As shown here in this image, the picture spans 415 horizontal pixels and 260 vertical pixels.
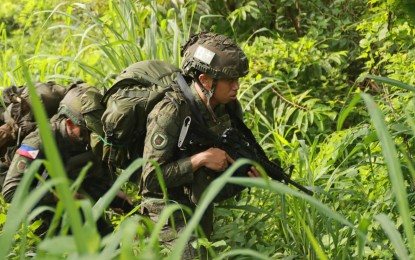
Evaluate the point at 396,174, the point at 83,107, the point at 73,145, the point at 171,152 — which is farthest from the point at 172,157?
the point at 396,174

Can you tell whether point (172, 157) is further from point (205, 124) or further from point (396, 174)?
point (396, 174)

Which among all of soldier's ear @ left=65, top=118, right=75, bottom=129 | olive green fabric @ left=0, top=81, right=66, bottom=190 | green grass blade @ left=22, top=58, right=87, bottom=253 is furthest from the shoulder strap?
green grass blade @ left=22, top=58, right=87, bottom=253

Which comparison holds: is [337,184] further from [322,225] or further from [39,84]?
[39,84]

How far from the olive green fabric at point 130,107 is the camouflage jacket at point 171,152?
0.09 meters

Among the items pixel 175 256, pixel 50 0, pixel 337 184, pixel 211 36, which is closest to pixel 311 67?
pixel 337 184

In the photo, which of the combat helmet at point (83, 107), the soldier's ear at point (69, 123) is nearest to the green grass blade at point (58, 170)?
the combat helmet at point (83, 107)

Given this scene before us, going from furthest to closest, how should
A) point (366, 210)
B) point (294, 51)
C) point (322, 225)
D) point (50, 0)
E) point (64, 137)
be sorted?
point (50, 0), point (294, 51), point (64, 137), point (322, 225), point (366, 210)

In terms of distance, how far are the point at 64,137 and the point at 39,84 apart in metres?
0.37

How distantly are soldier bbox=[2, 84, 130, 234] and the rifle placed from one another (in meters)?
0.64

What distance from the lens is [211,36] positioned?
3953 millimetres

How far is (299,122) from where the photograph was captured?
17.7 ft

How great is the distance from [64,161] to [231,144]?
107cm

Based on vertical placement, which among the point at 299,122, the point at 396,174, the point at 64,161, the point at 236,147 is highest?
the point at 396,174

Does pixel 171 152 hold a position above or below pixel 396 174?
below
